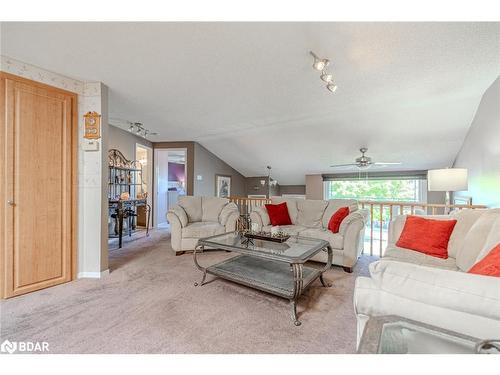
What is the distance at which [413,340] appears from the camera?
0.80m

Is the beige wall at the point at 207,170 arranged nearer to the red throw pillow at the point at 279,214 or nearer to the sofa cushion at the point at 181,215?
the sofa cushion at the point at 181,215

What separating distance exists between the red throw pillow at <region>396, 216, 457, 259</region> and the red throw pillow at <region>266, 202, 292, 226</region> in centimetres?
169

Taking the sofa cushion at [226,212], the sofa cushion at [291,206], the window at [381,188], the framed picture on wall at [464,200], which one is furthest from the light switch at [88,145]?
the window at [381,188]

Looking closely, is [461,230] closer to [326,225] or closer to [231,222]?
[326,225]

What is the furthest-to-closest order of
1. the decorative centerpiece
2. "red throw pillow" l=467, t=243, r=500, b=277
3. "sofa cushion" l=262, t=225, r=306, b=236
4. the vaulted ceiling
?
"sofa cushion" l=262, t=225, r=306, b=236, the decorative centerpiece, the vaulted ceiling, "red throw pillow" l=467, t=243, r=500, b=277

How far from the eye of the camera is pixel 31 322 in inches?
68.1

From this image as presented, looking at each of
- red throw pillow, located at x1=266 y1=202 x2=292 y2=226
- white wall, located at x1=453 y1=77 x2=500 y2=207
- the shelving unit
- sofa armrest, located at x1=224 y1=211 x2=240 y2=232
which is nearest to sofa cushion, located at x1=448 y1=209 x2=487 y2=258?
white wall, located at x1=453 y1=77 x2=500 y2=207

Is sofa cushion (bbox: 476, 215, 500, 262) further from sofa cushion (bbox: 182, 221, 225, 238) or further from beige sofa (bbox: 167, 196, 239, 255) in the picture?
sofa cushion (bbox: 182, 221, 225, 238)

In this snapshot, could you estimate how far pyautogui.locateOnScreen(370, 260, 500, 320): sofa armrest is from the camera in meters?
0.79

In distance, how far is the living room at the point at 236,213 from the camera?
135 cm

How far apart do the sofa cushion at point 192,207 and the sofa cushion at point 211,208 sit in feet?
0.25
